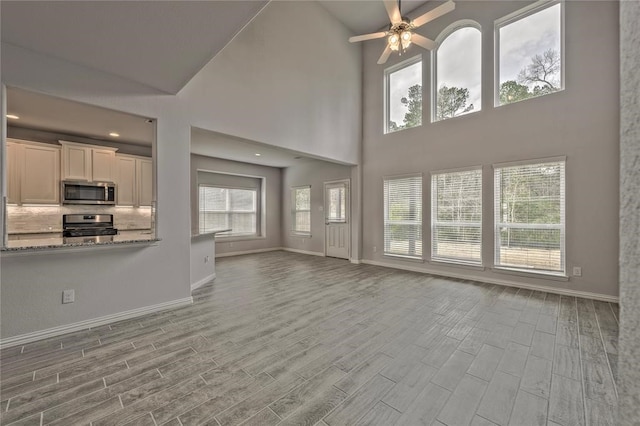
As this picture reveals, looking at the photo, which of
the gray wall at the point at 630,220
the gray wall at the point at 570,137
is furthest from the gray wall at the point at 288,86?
the gray wall at the point at 630,220

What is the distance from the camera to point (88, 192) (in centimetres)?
515

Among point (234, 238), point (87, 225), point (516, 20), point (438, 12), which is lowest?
point (234, 238)

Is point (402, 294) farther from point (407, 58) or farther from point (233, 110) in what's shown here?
point (407, 58)

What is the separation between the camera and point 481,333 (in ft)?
9.41

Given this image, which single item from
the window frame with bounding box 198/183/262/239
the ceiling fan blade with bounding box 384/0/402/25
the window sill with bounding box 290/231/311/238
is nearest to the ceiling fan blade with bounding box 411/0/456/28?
the ceiling fan blade with bounding box 384/0/402/25

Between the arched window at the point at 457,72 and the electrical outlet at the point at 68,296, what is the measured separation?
6180mm

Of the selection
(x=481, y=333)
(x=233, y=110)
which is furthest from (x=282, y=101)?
(x=481, y=333)

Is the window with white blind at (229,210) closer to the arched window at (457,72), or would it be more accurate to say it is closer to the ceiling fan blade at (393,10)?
the arched window at (457,72)

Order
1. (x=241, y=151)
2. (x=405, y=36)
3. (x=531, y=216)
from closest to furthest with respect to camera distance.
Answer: (x=405, y=36)
(x=531, y=216)
(x=241, y=151)

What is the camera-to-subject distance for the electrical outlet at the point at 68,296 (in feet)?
9.44

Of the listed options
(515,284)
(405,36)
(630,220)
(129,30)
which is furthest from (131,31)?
(515,284)

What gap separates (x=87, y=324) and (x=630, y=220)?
4.08 metres

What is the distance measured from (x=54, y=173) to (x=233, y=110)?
3487 mm

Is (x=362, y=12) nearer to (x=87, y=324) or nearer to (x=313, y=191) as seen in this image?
(x=313, y=191)
